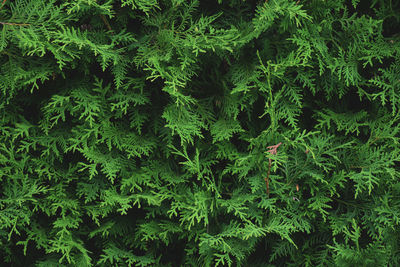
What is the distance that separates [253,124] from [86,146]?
4.37 ft

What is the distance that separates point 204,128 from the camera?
276cm

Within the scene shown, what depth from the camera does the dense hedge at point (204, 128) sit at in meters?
2.50

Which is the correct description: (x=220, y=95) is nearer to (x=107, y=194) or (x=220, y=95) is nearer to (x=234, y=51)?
(x=234, y=51)

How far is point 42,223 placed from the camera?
9.64 ft

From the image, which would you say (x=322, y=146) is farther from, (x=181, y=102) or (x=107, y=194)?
(x=107, y=194)

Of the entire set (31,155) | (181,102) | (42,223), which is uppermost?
(181,102)

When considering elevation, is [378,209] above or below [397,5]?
below

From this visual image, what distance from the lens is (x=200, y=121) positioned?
2.71 m

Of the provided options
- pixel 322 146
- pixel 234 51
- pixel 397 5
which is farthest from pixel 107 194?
pixel 397 5

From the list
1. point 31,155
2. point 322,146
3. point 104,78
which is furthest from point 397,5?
point 31,155

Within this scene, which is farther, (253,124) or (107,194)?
(253,124)

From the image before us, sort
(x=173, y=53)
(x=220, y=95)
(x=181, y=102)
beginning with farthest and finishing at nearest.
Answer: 1. (x=220, y=95)
2. (x=173, y=53)
3. (x=181, y=102)

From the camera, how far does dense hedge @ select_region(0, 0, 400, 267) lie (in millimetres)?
2502

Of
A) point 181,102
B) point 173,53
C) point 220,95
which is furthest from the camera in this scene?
point 220,95
